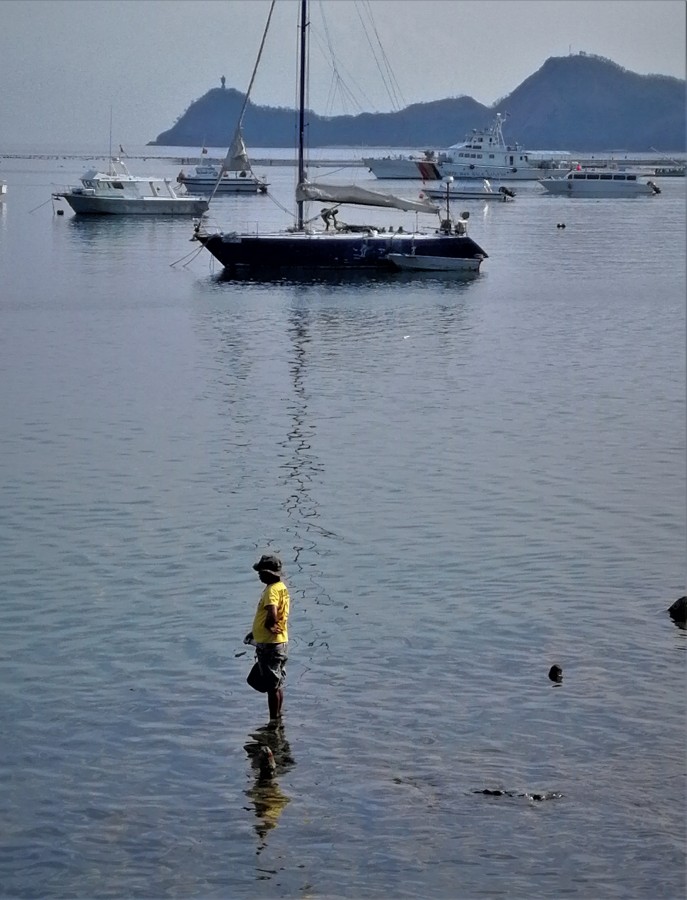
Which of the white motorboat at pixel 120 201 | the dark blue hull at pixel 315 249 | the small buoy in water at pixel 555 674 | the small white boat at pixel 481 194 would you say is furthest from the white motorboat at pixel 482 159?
the small buoy in water at pixel 555 674

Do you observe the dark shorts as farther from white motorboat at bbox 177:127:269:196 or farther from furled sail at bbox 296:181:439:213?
white motorboat at bbox 177:127:269:196

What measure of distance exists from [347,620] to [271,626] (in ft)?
15.9

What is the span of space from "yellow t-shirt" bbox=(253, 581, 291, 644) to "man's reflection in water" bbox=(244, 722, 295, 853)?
106cm

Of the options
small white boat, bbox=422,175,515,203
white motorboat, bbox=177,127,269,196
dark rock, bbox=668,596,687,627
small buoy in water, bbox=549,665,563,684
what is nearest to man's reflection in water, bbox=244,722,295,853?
small buoy in water, bbox=549,665,563,684

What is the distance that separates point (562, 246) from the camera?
3981 inches

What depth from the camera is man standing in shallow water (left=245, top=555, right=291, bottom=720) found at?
1661 centimetres

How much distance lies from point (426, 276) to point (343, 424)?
3619cm

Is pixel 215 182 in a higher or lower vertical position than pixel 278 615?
higher

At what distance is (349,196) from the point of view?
233ft

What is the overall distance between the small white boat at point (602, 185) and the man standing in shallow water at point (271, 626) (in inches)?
6584

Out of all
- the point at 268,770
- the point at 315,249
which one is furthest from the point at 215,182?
the point at 268,770

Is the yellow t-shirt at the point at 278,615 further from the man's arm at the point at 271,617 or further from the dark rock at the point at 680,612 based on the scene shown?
the dark rock at the point at 680,612

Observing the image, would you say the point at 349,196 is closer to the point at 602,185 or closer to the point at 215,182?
the point at 215,182

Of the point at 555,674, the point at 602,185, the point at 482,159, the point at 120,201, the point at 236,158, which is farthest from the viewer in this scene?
the point at 482,159
